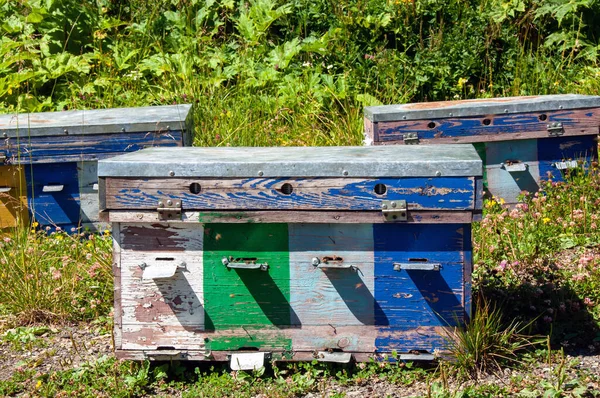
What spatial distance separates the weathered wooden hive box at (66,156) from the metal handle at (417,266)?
2551 mm

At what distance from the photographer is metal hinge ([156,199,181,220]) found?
11.7 feet

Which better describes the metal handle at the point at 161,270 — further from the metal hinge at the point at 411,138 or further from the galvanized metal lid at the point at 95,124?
the metal hinge at the point at 411,138

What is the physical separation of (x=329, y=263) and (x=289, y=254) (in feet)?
0.66

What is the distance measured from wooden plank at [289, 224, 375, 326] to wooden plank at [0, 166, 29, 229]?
9.05 ft

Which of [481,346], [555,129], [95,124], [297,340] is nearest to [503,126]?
[555,129]

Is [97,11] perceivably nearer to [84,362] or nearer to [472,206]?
[84,362]

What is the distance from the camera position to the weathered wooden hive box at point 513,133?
18.9 ft

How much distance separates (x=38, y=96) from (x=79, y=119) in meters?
2.75

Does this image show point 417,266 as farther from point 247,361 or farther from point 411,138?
point 411,138

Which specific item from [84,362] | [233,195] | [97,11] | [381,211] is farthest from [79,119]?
[97,11]

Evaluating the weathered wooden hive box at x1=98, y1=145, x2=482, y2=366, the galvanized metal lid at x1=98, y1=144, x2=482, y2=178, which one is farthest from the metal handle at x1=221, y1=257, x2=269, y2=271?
the galvanized metal lid at x1=98, y1=144, x2=482, y2=178

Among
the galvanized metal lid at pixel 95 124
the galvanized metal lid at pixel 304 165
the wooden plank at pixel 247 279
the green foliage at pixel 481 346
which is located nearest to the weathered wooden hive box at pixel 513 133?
the galvanized metal lid at pixel 95 124

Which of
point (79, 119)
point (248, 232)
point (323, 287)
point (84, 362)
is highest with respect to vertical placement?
point (79, 119)

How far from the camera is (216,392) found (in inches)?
141
